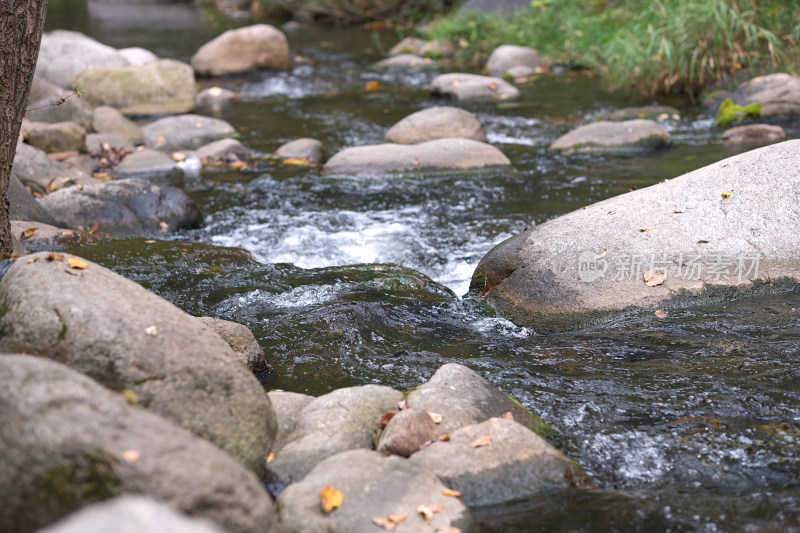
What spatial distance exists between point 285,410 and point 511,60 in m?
12.2

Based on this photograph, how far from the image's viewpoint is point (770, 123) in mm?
9117

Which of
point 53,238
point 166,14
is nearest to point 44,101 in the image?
point 53,238

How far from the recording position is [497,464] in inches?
115

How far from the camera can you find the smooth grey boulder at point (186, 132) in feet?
32.6

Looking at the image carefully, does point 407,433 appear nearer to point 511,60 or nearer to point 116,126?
point 116,126

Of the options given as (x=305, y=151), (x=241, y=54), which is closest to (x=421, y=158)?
(x=305, y=151)

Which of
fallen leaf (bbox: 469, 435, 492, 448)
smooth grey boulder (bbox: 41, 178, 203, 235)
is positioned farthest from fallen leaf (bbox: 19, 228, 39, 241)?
fallen leaf (bbox: 469, 435, 492, 448)

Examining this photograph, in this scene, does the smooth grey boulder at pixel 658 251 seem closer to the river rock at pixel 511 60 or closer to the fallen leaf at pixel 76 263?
the fallen leaf at pixel 76 263

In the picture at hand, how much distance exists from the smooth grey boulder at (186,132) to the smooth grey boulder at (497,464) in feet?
25.5

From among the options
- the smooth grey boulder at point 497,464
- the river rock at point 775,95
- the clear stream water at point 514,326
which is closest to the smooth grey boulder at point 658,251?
the clear stream water at point 514,326

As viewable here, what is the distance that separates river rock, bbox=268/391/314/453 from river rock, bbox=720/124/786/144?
695cm

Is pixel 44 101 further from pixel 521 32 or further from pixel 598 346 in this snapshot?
pixel 521 32

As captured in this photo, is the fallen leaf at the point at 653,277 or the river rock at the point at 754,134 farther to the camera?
the river rock at the point at 754,134

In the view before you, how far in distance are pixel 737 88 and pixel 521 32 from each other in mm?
6568
